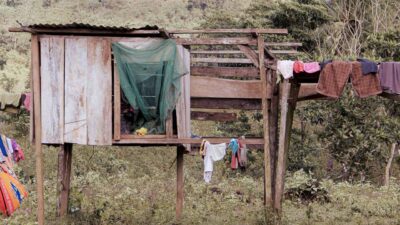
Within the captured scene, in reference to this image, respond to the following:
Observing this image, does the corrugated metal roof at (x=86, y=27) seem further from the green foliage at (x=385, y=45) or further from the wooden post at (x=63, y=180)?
the green foliage at (x=385, y=45)

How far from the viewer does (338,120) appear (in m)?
17.1

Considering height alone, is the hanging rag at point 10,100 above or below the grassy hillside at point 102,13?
below

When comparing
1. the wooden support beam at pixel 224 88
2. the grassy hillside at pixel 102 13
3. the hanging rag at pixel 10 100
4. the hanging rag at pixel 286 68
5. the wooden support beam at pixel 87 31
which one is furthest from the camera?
the grassy hillside at pixel 102 13

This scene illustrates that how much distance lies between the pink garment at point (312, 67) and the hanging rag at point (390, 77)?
102 centimetres

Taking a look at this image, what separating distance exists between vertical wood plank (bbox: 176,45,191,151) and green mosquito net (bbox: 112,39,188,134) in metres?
0.21

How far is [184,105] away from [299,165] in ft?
31.2

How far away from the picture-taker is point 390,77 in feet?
30.5

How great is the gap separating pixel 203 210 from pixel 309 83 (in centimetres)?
415

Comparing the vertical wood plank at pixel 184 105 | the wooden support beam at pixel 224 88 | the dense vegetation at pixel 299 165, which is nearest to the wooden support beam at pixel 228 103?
the wooden support beam at pixel 224 88

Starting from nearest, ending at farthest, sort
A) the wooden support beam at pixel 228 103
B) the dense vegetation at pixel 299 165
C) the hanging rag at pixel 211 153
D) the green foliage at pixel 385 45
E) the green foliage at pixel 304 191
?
the hanging rag at pixel 211 153 → the wooden support beam at pixel 228 103 → the dense vegetation at pixel 299 165 → the green foliage at pixel 304 191 → the green foliage at pixel 385 45

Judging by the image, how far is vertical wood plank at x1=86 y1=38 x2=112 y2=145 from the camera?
9570 millimetres

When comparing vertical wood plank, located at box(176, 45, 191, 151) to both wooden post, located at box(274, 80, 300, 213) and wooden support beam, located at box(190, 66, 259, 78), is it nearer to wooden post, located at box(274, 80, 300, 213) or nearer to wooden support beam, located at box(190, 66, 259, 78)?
wooden support beam, located at box(190, 66, 259, 78)

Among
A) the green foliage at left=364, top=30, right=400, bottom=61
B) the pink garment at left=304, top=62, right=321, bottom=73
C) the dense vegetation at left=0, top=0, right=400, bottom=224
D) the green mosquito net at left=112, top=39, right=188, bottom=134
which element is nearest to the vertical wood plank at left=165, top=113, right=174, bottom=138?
the green mosquito net at left=112, top=39, right=188, bottom=134

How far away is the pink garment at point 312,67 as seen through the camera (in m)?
9.45
